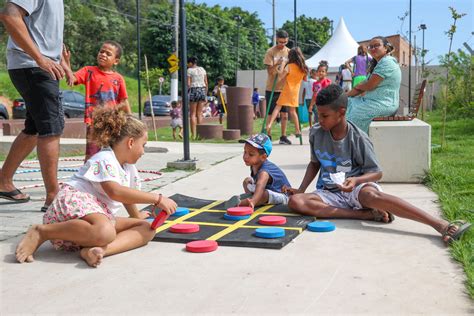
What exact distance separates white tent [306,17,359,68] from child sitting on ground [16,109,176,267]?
1077 inches

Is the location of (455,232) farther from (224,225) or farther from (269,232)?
(224,225)

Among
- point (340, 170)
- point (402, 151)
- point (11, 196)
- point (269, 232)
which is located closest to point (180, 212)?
point (269, 232)

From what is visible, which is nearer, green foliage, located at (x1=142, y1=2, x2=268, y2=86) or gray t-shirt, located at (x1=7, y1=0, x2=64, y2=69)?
gray t-shirt, located at (x1=7, y1=0, x2=64, y2=69)

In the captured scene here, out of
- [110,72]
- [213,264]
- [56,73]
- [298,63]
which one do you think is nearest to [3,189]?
[56,73]

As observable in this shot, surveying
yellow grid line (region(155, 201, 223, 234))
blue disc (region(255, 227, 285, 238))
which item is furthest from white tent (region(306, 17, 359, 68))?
blue disc (region(255, 227, 285, 238))

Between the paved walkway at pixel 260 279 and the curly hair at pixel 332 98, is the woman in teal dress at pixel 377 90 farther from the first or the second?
the paved walkway at pixel 260 279

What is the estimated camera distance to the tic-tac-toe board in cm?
389

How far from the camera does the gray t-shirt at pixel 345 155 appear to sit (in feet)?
15.5

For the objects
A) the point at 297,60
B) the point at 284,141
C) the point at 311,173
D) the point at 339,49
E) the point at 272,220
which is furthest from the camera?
the point at 339,49

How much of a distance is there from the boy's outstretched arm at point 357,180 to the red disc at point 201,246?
1.18 meters

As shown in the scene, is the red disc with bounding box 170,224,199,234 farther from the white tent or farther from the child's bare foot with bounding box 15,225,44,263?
the white tent

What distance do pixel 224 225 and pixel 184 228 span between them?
14.7 inches

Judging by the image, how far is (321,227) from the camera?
4262 millimetres

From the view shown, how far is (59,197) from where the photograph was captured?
366cm
